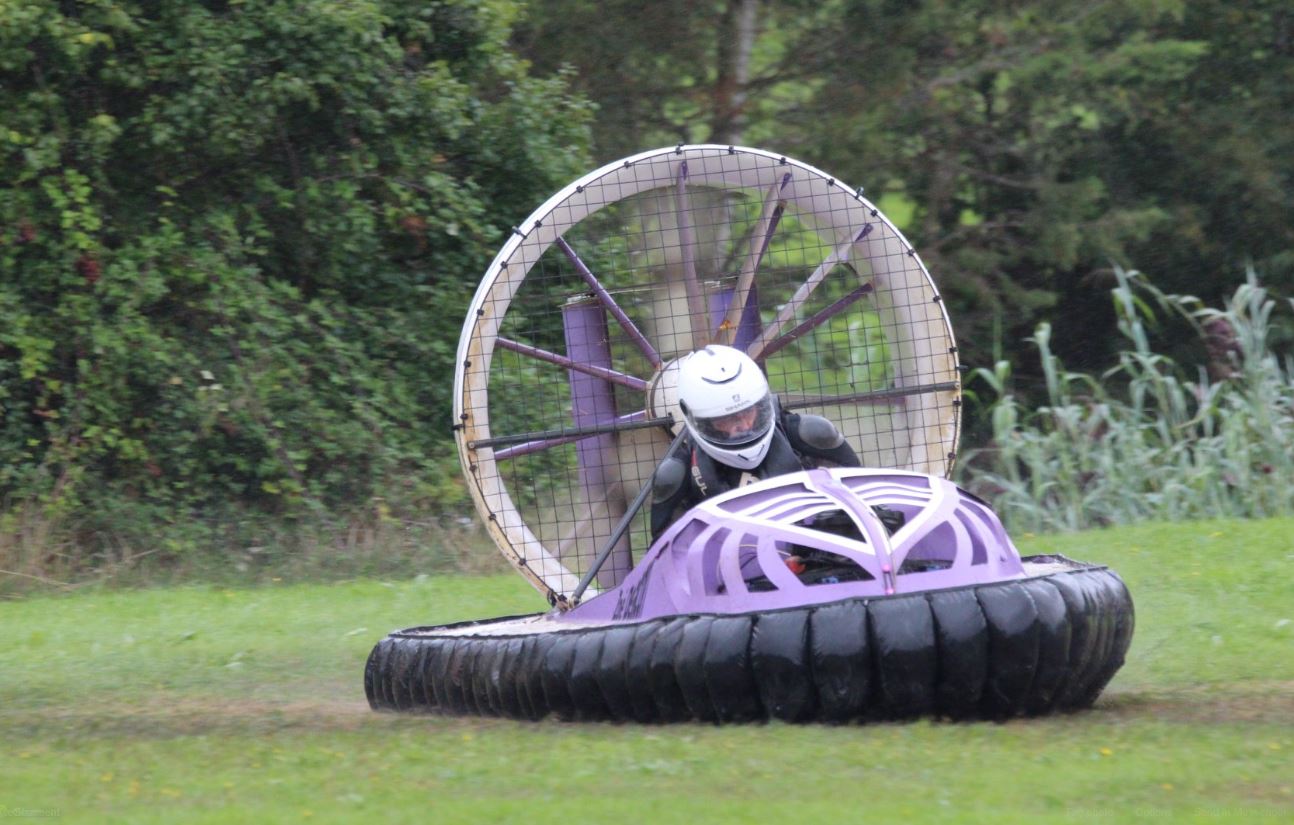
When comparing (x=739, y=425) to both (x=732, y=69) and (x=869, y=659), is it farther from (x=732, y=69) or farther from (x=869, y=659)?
(x=732, y=69)

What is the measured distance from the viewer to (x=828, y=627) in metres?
3.95

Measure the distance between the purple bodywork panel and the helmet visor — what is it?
0.33 metres

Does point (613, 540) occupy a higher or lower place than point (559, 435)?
lower

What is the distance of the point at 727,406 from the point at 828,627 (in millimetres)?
996

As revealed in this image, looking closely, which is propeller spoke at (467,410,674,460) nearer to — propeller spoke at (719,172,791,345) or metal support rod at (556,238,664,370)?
metal support rod at (556,238,664,370)

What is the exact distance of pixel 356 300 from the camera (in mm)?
10477

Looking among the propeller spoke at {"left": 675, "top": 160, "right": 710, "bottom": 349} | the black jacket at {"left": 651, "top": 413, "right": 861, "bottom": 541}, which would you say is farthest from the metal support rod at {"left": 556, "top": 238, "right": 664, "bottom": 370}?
the black jacket at {"left": 651, "top": 413, "right": 861, "bottom": 541}

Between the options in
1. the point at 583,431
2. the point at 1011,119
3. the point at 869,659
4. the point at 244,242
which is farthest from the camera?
the point at 1011,119

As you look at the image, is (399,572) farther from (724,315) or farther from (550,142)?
(724,315)

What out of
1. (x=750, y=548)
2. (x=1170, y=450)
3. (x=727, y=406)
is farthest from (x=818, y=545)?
(x=1170, y=450)

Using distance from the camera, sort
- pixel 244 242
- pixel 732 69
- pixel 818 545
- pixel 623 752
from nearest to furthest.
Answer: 1. pixel 623 752
2. pixel 818 545
3. pixel 244 242
4. pixel 732 69

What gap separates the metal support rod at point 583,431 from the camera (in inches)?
209

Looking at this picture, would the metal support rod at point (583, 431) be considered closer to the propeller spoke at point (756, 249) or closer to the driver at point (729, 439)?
the driver at point (729, 439)

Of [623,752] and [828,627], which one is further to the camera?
[828,627]
